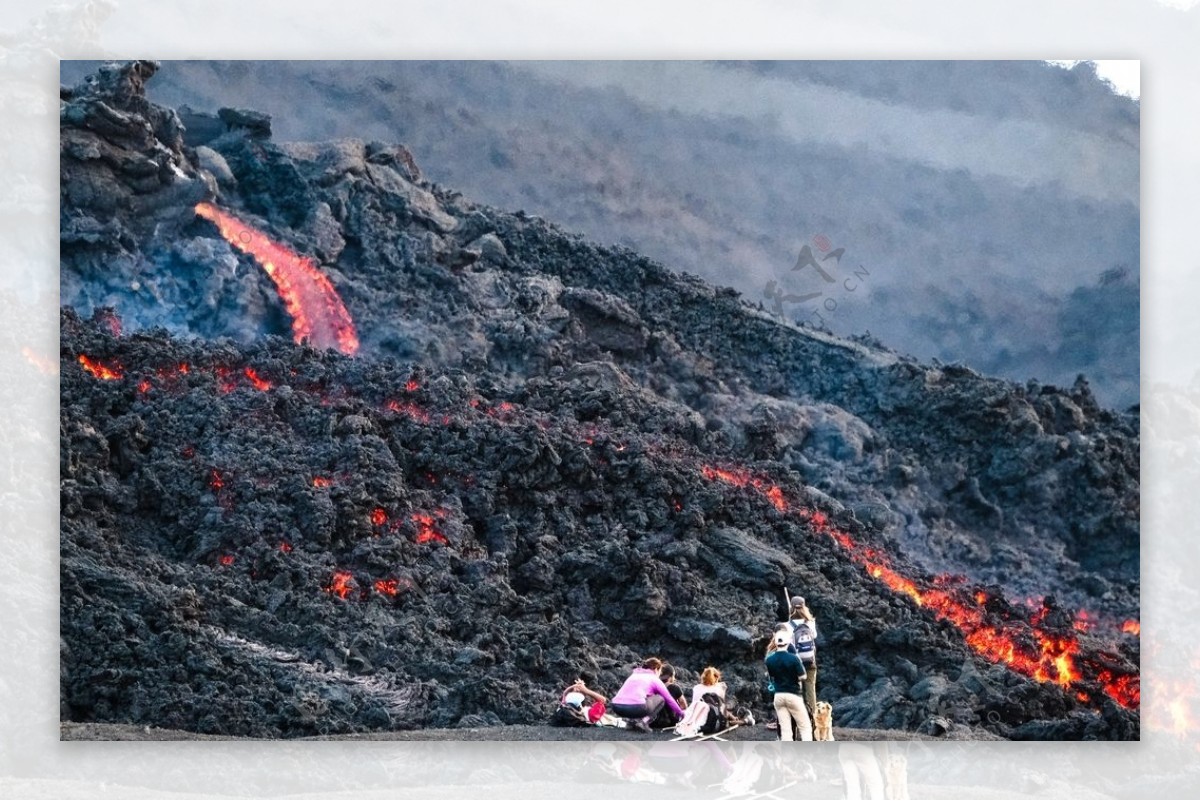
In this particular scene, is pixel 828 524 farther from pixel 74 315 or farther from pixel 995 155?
pixel 74 315

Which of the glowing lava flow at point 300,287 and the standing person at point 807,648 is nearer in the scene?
the standing person at point 807,648

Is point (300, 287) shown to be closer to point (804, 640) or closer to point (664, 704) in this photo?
point (664, 704)

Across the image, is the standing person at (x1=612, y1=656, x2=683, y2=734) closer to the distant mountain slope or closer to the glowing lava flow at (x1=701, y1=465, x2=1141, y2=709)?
the glowing lava flow at (x1=701, y1=465, x2=1141, y2=709)

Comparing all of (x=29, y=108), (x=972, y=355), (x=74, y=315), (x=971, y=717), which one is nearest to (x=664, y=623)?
(x=971, y=717)

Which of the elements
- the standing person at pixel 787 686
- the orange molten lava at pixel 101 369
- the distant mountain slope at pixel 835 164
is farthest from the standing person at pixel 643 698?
the orange molten lava at pixel 101 369

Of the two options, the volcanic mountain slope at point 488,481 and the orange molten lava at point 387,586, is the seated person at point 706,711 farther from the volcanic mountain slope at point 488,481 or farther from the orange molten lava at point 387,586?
the orange molten lava at point 387,586

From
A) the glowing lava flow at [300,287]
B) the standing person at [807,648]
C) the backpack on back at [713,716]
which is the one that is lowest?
the backpack on back at [713,716]

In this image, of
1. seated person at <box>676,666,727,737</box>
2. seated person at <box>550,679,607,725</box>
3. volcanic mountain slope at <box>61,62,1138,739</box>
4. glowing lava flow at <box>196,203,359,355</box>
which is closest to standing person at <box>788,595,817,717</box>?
volcanic mountain slope at <box>61,62,1138,739</box>
